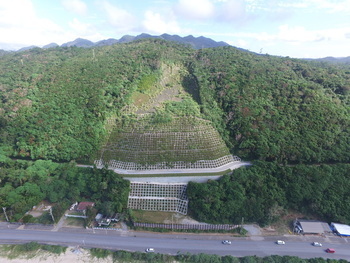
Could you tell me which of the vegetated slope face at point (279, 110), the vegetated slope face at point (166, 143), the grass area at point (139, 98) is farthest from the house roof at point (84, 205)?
the vegetated slope face at point (279, 110)

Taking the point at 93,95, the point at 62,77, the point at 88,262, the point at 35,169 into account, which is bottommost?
the point at 88,262

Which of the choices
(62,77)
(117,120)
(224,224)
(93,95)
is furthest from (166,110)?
(62,77)

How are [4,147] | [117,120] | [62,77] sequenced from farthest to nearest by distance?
[62,77] → [117,120] → [4,147]

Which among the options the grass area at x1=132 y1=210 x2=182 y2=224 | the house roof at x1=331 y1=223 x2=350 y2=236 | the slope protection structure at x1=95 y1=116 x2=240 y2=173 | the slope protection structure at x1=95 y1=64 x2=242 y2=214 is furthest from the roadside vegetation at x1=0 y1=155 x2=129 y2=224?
the house roof at x1=331 y1=223 x2=350 y2=236

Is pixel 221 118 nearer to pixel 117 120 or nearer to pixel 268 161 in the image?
pixel 268 161

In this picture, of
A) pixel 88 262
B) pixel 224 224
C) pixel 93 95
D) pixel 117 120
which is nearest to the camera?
pixel 88 262
